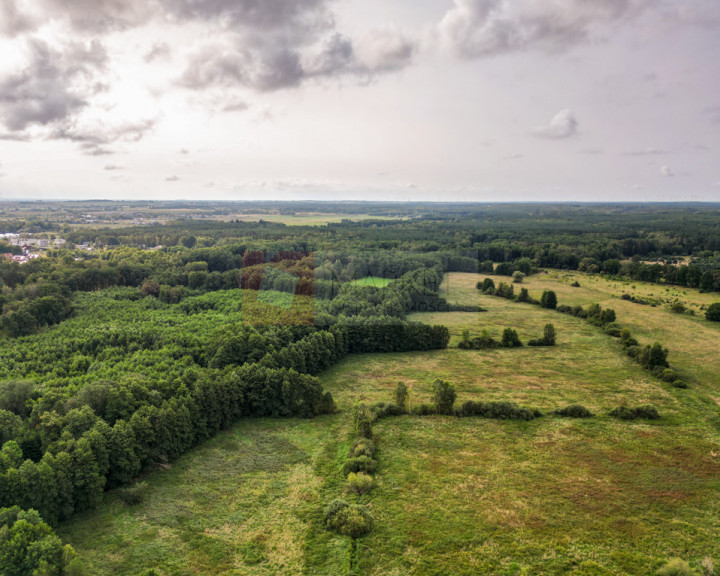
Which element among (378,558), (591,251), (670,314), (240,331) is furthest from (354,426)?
(591,251)

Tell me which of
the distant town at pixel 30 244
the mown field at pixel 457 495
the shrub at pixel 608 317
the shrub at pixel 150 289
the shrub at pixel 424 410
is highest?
the distant town at pixel 30 244

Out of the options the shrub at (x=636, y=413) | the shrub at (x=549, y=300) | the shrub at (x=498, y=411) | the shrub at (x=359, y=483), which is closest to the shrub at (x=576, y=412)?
the shrub at (x=636, y=413)

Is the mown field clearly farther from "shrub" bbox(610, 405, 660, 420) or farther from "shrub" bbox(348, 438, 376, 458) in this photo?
"shrub" bbox(348, 438, 376, 458)

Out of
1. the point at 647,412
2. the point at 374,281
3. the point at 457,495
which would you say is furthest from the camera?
the point at 374,281

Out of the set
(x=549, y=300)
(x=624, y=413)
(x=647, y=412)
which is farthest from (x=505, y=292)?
(x=624, y=413)

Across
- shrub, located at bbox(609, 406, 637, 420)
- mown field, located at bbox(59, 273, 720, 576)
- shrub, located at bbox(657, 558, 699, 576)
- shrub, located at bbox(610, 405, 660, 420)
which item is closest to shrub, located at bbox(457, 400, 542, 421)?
mown field, located at bbox(59, 273, 720, 576)

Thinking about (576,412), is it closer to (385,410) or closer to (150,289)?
(385,410)

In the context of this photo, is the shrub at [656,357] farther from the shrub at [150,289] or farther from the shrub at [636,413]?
the shrub at [150,289]
